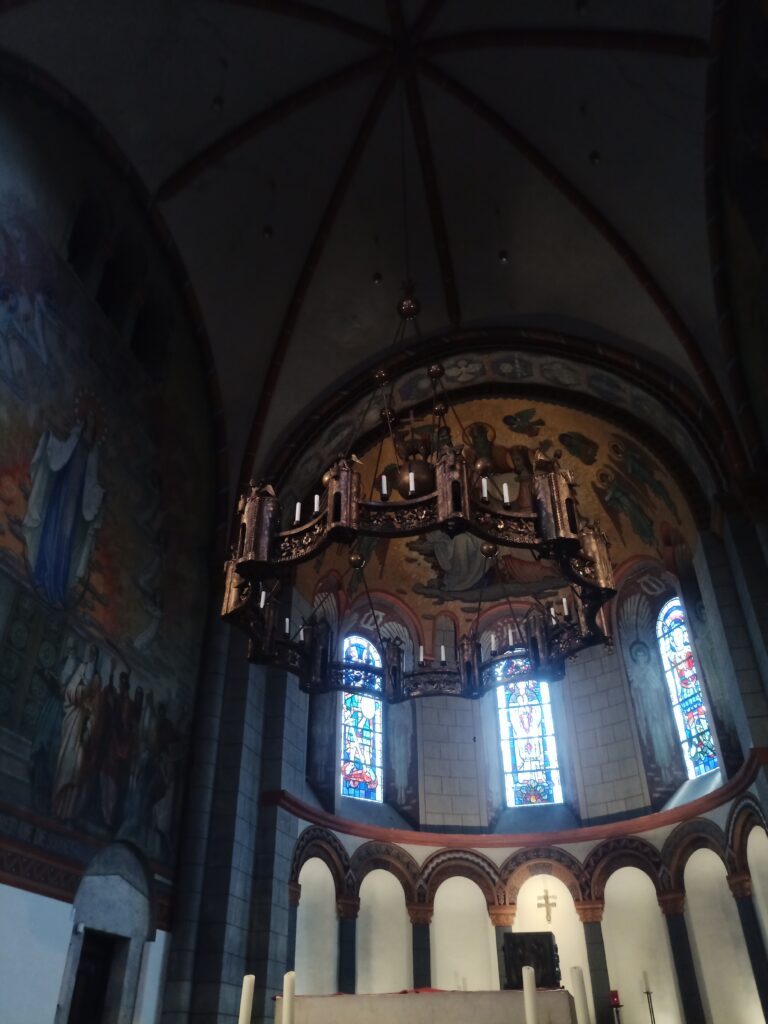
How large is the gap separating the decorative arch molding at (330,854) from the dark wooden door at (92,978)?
13.8 ft

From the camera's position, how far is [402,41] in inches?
468

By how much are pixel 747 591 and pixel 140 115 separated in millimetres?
11303

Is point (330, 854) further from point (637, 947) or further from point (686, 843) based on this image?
point (686, 843)

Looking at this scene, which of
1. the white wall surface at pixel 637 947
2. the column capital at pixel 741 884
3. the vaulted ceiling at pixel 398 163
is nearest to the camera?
the vaulted ceiling at pixel 398 163

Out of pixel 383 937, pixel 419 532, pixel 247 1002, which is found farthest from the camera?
pixel 383 937

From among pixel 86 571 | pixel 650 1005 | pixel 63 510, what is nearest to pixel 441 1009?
pixel 86 571

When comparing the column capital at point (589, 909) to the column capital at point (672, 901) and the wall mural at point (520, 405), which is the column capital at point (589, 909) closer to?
the column capital at point (672, 901)

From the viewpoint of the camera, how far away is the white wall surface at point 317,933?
1350 cm

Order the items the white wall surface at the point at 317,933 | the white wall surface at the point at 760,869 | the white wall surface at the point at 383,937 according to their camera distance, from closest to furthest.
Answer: the white wall surface at the point at 760,869 → the white wall surface at the point at 317,933 → the white wall surface at the point at 383,937

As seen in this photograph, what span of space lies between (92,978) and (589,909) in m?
9.01

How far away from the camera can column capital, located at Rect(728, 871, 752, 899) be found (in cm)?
1260

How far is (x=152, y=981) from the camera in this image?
10.3 m

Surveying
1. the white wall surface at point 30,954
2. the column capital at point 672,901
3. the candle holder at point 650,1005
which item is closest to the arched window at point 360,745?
the column capital at point 672,901

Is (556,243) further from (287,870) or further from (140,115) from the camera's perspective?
(287,870)
